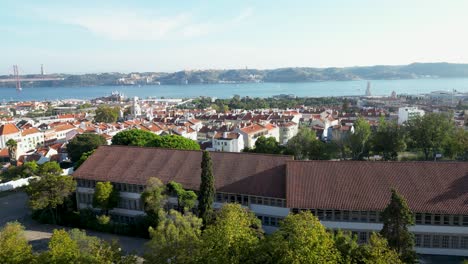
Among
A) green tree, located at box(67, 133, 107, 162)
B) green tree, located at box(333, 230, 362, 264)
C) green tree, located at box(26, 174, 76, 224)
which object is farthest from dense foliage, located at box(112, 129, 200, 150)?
green tree, located at box(333, 230, 362, 264)

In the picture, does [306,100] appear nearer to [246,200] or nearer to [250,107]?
[250,107]

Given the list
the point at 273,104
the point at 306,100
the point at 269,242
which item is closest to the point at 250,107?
the point at 273,104

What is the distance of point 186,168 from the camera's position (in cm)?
2908

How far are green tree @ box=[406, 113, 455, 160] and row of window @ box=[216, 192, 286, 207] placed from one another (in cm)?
2685

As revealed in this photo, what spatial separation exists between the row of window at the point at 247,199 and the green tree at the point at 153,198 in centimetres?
378

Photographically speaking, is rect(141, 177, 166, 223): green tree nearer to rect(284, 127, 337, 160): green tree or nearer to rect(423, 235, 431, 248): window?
rect(423, 235, 431, 248): window

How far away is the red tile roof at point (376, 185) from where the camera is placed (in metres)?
22.9

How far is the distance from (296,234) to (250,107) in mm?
112825

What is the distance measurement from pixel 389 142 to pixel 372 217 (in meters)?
22.9

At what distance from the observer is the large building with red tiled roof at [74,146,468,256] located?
22.8 meters

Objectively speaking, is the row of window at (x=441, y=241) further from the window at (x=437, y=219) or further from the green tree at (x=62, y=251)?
the green tree at (x=62, y=251)

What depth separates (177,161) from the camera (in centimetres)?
2997

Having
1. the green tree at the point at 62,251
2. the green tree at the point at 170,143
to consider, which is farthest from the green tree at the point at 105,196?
the green tree at the point at 62,251

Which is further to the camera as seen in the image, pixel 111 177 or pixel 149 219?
pixel 111 177
